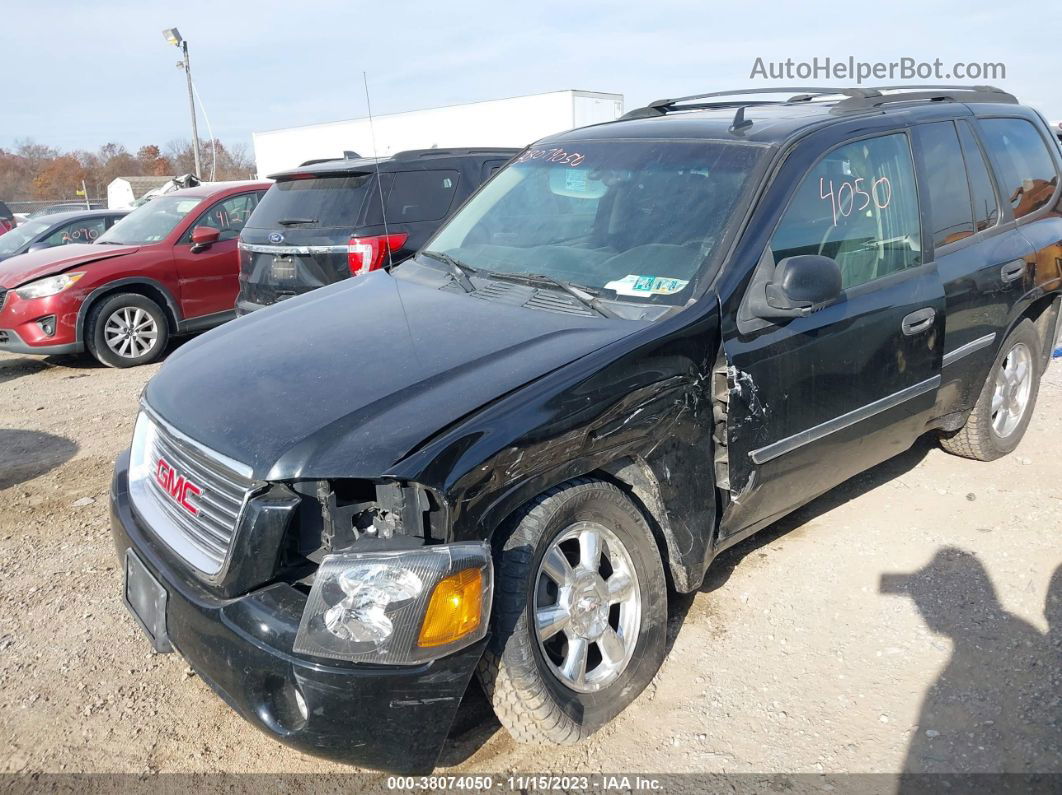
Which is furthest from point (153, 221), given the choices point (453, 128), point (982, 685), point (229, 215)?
point (453, 128)

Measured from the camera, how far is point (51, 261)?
8.06 metres

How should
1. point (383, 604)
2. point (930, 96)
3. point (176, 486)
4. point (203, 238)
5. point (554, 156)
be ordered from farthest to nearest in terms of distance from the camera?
point (203, 238) < point (930, 96) < point (554, 156) < point (176, 486) < point (383, 604)

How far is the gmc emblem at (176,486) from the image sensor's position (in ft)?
8.28

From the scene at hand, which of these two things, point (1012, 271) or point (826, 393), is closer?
point (826, 393)

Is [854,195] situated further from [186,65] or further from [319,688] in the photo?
[186,65]

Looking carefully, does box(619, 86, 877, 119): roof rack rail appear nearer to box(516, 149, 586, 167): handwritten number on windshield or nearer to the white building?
box(516, 149, 586, 167): handwritten number on windshield

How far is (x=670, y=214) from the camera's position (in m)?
3.26

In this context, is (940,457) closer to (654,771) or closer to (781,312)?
(781,312)

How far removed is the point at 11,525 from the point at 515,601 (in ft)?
10.9

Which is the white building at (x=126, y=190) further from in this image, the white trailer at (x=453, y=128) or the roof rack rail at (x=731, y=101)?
the roof rack rail at (x=731, y=101)

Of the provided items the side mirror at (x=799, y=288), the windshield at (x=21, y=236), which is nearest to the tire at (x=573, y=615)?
the side mirror at (x=799, y=288)

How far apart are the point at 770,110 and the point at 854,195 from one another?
0.62 metres

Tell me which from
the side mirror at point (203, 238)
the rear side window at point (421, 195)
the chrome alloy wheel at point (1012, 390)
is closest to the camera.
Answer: the chrome alloy wheel at point (1012, 390)

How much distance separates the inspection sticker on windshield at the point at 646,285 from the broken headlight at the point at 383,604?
1282 millimetres
